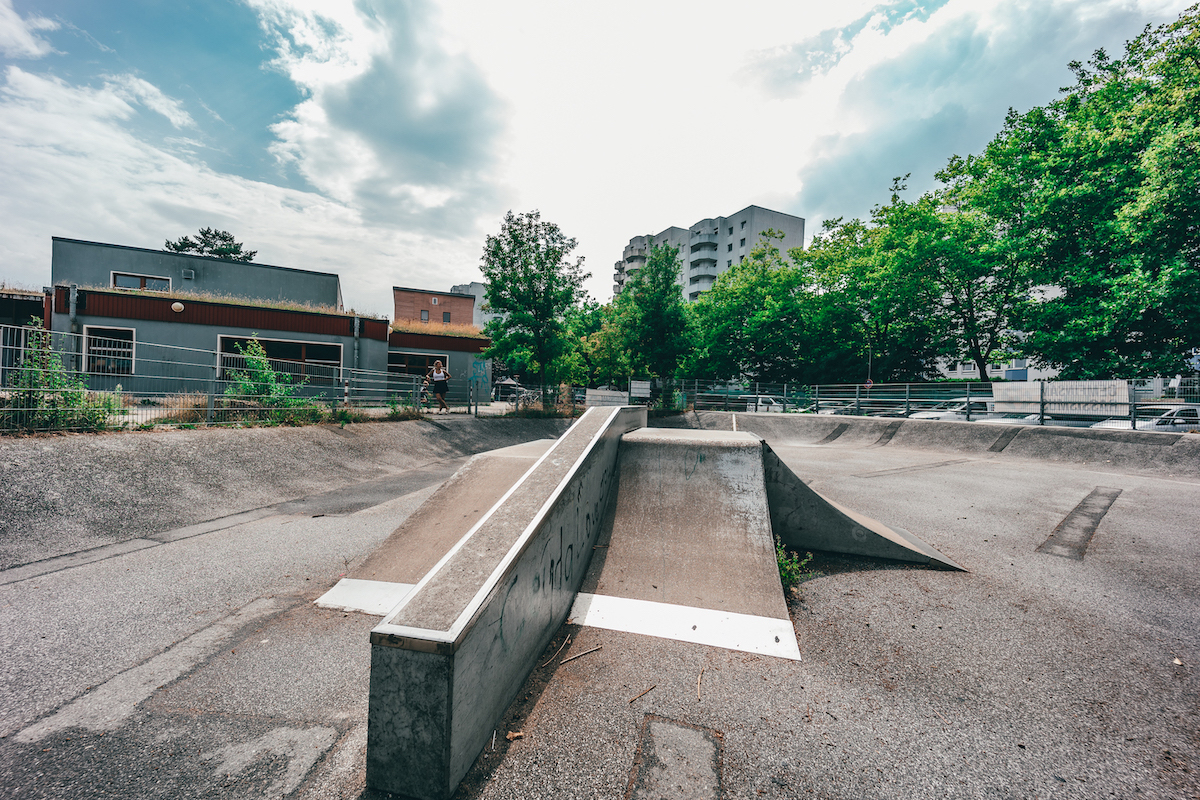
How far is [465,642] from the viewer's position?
1977mm

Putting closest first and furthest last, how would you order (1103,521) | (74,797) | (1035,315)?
(74,797) → (1103,521) → (1035,315)


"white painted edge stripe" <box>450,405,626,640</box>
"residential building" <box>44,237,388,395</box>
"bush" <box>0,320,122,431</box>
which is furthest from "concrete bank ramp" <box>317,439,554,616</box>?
"residential building" <box>44,237,388,395</box>

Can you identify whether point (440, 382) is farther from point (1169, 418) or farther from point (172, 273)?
point (172, 273)

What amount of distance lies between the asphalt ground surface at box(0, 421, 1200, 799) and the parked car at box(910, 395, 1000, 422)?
12247mm

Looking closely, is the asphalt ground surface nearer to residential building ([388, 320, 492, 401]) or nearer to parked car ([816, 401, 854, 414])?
parked car ([816, 401, 854, 414])

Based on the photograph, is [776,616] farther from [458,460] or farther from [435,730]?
[458,460]

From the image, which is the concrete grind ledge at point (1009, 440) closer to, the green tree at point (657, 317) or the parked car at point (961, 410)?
the parked car at point (961, 410)

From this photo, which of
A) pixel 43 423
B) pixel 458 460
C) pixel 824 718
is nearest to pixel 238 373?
pixel 43 423

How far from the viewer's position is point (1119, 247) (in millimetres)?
15641

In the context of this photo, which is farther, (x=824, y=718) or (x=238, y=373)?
(x=238, y=373)

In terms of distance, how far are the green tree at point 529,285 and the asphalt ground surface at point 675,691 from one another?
14.2 metres

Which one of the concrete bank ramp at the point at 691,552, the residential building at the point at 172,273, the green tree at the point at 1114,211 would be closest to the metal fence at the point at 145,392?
the concrete bank ramp at the point at 691,552

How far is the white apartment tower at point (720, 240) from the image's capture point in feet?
209

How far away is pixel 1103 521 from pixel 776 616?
549 cm
